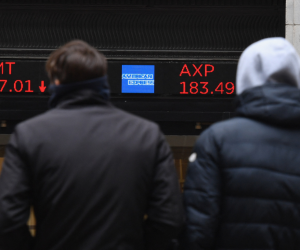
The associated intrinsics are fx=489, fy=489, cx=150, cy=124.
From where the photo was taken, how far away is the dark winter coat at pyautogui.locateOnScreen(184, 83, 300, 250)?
2.34 m

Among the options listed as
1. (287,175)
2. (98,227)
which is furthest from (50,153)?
(287,175)

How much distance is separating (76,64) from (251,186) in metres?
1.02

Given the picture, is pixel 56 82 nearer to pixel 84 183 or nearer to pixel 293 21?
pixel 84 183

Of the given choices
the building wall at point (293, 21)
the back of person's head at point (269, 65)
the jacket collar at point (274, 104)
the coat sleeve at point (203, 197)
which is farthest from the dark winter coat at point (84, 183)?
the building wall at point (293, 21)

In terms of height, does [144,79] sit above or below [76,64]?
above

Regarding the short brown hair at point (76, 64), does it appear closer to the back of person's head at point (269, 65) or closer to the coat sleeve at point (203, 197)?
the coat sleeve at point (203, 197)

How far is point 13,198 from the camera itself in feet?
7.08

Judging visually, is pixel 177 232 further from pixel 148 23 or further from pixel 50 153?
pixel 148 23

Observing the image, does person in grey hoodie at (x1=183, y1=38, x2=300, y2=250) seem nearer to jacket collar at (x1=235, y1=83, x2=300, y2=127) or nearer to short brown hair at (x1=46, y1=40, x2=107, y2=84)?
jacket collar at (x1=235, y1=83, x2=300, y2=127)

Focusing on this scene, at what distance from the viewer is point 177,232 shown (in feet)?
7.54

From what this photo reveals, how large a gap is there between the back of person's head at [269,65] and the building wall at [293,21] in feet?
12.8

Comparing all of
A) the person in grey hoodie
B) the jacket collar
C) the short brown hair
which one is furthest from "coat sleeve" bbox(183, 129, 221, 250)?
the short brown hair

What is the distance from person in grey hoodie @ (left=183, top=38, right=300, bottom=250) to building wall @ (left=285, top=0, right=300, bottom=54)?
411 cm

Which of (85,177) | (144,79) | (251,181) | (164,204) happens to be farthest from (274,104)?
(144,79)
